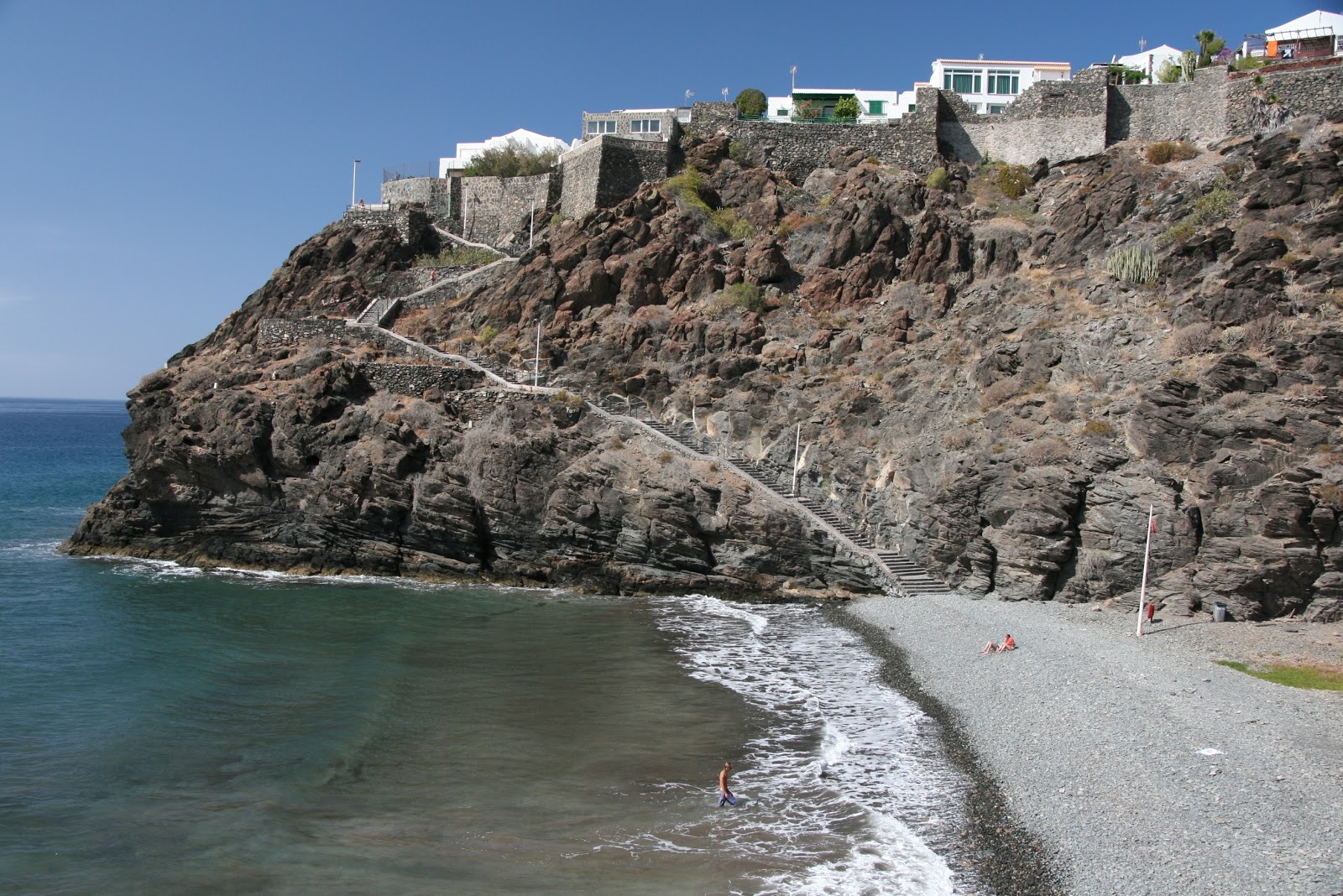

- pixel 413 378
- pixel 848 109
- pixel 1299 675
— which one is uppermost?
pixel 848 109

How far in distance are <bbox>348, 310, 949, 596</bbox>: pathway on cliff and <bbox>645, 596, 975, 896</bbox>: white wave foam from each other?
4.75 m

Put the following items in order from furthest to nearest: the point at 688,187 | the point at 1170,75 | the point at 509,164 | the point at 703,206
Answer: the point at 509,164 < the point at 688,187 < the point at 703,206 < the point at 1170,75

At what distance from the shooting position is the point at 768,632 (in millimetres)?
26438

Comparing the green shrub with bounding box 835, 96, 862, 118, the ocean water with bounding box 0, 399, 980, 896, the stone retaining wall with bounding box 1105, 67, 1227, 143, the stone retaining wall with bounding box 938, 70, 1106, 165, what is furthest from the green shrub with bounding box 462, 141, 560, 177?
the ocean water with bounding box 0, 399, 980, 896

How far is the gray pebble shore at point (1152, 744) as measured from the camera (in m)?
12.8

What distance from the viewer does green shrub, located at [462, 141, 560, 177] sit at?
52188 mm

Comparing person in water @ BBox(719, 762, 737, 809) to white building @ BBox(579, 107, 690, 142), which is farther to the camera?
white building @ BBox(579, 107, 690, 142)

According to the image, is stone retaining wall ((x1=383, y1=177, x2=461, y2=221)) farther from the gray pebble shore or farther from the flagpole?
the flagpole

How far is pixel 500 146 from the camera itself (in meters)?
56.4

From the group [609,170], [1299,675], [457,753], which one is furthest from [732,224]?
[457,753]

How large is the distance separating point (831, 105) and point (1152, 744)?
1802 inches

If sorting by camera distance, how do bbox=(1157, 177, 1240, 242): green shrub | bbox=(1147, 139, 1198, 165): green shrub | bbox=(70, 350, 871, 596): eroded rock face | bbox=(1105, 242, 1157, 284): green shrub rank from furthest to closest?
bbox=(1147, 139, 1198, 165): green shrub < bbox=(1157, 177, 1240, 242): green shrub < bbox=(1105, 242, 1157, 284): green shrub < bbox=(70, 350, 871, 596): eroded rock face

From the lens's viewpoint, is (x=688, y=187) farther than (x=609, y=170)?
Yes

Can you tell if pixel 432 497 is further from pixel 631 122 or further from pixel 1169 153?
pixel 1169 153
